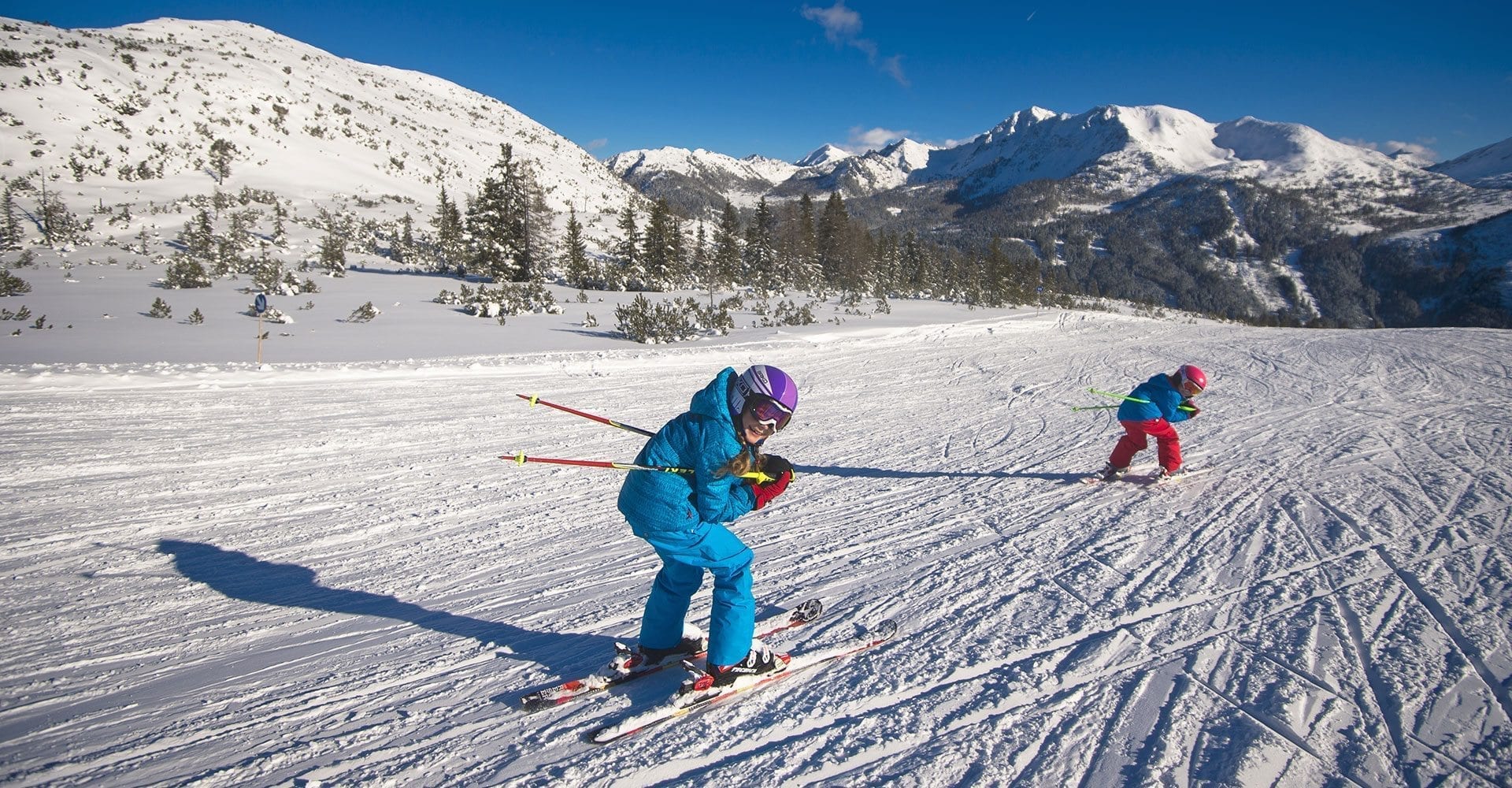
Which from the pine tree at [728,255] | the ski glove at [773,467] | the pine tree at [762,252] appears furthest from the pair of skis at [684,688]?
the pine tree at [762,252]

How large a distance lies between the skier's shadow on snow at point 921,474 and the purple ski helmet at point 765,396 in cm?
458

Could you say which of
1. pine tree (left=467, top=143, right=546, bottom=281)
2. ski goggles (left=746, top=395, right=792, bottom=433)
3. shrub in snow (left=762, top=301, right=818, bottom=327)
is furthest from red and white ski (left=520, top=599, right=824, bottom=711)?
pine tree (left=467, top=143, right=546, bottom=281)

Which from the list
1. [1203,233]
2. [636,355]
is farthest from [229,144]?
[1203,233]

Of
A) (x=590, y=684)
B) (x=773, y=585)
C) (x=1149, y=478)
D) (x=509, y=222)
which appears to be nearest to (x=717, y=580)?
(x=590, y=684)

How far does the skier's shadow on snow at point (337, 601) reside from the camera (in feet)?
13.0

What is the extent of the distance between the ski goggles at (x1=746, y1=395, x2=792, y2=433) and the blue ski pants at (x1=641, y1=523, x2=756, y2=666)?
63cm

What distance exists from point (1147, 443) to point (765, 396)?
6.06 metres

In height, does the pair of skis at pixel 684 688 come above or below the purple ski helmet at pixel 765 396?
below

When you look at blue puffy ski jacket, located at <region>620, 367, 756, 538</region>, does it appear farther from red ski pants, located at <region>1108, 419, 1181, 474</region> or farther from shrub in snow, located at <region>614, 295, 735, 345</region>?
shrub in snow, located at <region>614, 295, 735, 345</region>

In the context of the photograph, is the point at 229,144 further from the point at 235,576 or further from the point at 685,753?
the point at 685,753

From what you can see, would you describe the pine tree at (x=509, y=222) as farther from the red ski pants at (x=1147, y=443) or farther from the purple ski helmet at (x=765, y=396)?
the purple ski helmet at (x=765, y=396)

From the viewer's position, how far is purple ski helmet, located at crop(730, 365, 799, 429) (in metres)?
2.95

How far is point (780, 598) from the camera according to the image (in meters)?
4.57

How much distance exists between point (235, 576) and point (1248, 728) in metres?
6.76
